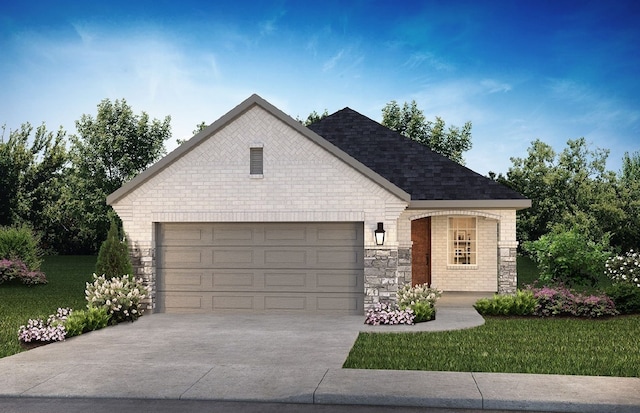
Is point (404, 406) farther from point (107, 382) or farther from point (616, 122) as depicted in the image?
point (616, 122)

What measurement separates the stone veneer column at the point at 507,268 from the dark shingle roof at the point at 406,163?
4.65 feet

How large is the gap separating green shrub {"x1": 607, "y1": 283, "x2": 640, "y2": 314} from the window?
18.5 ft

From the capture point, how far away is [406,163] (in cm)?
2020

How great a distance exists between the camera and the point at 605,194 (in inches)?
1444

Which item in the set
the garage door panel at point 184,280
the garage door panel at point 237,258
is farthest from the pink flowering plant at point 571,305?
the garage door panel at point 184,280

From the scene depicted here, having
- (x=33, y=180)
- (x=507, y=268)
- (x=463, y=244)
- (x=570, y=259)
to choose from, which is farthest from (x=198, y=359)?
(x=33, y=180)

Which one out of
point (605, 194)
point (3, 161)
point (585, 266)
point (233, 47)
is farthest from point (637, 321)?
point (3, 161)

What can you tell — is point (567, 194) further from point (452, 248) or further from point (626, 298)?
point (626, 298)

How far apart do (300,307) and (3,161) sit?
36879 millimetres

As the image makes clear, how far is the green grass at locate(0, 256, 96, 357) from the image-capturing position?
14203 mm

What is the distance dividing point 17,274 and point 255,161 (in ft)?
48.6

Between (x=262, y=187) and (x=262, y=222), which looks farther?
(x=262, y=222)

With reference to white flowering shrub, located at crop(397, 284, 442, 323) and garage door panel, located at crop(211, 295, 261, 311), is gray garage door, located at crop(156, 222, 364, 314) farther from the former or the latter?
white flowering shrub, located at crop(397, 284, 442, 323)

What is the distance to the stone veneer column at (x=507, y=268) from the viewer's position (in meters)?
18.5
